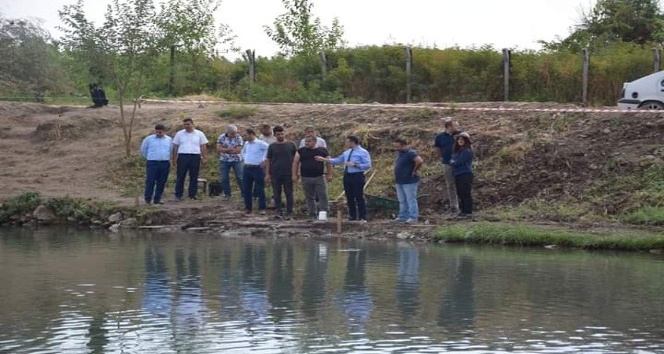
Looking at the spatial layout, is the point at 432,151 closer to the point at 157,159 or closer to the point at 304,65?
the point at 157,159

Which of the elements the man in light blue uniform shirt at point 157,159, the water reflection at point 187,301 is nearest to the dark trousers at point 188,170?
the man in light blue uniform shirt at point 157,159

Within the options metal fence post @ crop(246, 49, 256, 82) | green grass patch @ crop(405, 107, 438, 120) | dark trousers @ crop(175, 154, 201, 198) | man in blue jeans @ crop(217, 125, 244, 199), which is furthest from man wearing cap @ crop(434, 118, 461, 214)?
metal fence post @ crop(246, 49, 256, 82)

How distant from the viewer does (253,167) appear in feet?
79.3

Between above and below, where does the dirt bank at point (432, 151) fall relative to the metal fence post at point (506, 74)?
below

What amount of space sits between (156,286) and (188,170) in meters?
10.5

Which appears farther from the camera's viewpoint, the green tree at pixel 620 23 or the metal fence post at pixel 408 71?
the green tree at pixel 620 23

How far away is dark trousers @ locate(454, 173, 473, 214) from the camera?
22750mm

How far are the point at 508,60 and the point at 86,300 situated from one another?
21190 millimetres

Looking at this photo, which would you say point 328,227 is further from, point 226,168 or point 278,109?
point 278,109

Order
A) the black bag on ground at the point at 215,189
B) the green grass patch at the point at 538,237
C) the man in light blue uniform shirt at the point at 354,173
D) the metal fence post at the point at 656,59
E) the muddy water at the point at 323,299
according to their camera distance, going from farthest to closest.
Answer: the metal fence post at the point at 656,59 → the black bag on ground at the point at 215,189 → the man in light blue uniform shirt at the point at 354,173 → the green grass patch at the point at 538,237 → the muddy water at the point at 323,299

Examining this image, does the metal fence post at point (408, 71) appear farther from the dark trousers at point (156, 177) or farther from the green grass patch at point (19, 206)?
the green grass patch at point (19, 206)

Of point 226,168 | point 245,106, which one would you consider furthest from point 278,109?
point 226,168

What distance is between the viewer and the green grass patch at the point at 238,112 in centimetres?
3064

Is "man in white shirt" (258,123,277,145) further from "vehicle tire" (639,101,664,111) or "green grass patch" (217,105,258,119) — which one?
"vehicle tire" (639,101,664,111)
